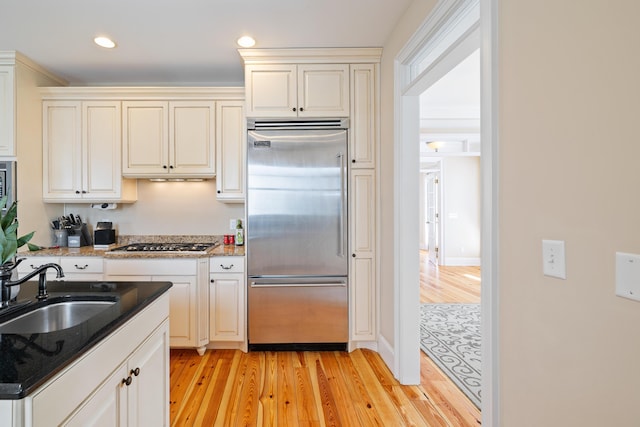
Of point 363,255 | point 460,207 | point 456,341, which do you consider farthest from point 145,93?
point 460,207

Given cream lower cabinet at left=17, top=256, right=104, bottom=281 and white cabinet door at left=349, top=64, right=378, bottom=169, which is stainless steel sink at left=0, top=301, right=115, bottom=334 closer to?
cream lower cabinet at left=17, top=256, right=104, bottom=281

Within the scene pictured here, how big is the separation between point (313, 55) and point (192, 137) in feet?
4.59

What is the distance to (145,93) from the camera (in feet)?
10.0

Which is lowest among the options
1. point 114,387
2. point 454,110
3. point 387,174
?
point 114,387

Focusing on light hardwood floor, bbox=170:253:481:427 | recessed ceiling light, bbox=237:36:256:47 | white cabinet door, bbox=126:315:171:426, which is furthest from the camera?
recessed ceiling light, bbox=237:36:256:47

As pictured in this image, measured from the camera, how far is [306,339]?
281cm

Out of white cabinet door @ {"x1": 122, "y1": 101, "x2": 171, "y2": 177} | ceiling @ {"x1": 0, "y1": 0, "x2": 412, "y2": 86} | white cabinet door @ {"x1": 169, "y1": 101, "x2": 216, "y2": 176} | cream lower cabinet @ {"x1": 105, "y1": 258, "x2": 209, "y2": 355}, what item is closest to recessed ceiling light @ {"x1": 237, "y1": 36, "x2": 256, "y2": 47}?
ceiling @ {"x1": 0, "y1": 0, "x2": 412, "y2": 86}

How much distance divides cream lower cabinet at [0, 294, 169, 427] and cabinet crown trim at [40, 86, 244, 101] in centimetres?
216

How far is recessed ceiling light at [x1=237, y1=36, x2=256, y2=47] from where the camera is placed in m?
2.56

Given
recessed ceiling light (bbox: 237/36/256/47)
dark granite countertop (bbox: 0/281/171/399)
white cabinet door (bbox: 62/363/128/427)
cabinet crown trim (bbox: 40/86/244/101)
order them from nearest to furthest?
1. dark granite countertop (bbox: 0/281/171/399)
2. white cabinet door (bbox: 62/363/128/427)
3. recessed ceiling light (bbox: 237/36/256/47)
4. cabinet crown trim (bbox: 40/86/244/101)

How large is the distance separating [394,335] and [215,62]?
293 cm
